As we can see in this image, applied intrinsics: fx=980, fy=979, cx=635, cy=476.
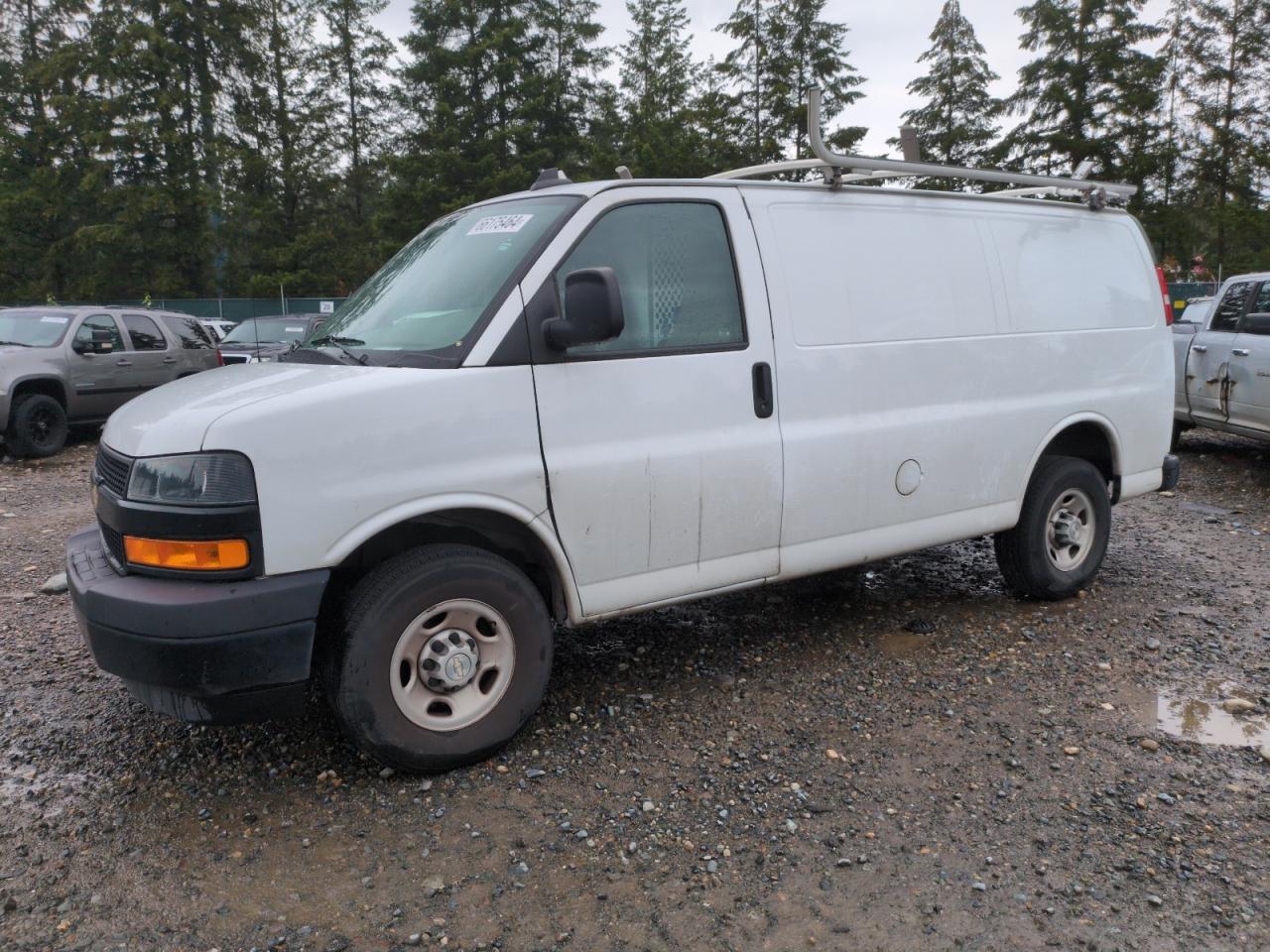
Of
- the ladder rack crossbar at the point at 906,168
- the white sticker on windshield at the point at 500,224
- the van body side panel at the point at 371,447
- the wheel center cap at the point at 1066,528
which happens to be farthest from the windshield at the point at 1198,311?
the van body side panel at the point at 371,447

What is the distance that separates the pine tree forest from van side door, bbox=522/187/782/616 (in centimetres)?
3039

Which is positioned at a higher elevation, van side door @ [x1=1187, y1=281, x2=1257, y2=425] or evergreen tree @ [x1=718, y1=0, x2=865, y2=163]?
evergreen tree @ [x1=718, y1=0, x2=865, y2=163]

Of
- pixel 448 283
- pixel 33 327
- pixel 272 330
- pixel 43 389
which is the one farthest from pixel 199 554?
pixel 272 330

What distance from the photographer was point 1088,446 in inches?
217

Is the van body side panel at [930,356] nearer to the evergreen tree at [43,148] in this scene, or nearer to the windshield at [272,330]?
the windshield at [272,330]

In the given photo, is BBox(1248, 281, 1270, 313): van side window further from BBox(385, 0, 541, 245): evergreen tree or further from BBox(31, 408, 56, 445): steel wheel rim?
BBox(385, 0, 541, 245): evergreen tree

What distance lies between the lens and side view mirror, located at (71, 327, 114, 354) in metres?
11.7

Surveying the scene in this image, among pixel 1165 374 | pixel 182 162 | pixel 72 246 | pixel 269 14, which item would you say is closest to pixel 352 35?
pixel 269 14

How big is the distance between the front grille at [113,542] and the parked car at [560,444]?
0.03m

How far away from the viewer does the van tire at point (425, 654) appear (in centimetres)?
328

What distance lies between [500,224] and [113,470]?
1.71m

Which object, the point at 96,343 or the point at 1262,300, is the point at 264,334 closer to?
the point at 96,343

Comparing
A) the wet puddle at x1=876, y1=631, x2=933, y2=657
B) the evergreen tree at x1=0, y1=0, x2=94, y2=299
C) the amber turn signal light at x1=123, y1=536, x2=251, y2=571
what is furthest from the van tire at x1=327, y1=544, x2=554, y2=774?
the evergreen tree at x1=0, y1=0, x2=94, y2=299

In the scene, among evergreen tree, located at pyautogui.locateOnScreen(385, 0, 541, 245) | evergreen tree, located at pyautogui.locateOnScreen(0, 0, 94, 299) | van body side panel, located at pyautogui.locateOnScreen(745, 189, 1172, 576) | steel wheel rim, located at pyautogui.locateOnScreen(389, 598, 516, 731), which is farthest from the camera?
evergreen tree, located at pyautogui.locateOnScreen(0, 0, 94, 299)
